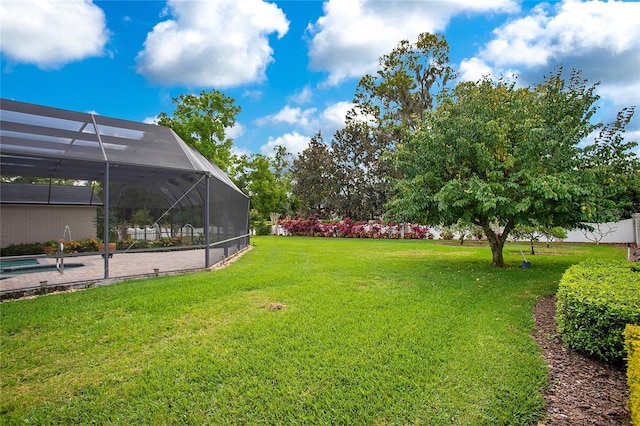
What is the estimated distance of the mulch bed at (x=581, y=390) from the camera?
7.45 ft

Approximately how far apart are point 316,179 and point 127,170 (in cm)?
1880

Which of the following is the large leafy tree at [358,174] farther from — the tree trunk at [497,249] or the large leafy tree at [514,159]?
the large leafy tree at [514,159]

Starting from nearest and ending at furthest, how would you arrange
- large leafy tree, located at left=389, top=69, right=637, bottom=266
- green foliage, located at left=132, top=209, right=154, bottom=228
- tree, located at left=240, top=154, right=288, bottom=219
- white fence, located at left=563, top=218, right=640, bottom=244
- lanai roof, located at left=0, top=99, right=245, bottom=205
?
lanai roof, located at left=0, top=99, right=245, bottom=205, large leafy tree, located at left=389, top=69, right=637, bottom=266, green foliage, located at left=132, top=209, right=154, bottom=228, white fence, located at left=563, top=218, right=640, bottom=244, tree, located at left=240, top=154, right=288, bottom=219

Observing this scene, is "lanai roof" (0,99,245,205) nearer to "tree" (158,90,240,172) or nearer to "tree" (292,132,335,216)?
"tree" (158,90,240,172)

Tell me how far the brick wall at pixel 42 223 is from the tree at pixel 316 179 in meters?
15.8

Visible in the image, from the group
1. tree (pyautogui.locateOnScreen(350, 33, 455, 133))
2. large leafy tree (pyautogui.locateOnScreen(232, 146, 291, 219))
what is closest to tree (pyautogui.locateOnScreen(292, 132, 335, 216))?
large leafy tree (pyautogui.locateOnScreen(232, 146, 291, 219))

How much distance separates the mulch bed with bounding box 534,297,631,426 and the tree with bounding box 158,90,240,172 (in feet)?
65.4

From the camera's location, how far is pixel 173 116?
2217 cm

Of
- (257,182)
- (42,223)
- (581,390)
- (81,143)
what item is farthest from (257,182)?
(581,390)

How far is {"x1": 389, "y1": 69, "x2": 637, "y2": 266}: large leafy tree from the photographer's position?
6805 mm

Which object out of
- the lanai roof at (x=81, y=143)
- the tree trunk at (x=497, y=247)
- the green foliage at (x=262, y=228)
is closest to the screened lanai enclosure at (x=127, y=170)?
the lanai roof at (x=81, y=143)

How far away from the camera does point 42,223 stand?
1243 centimetres

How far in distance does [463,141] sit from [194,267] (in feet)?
22.3

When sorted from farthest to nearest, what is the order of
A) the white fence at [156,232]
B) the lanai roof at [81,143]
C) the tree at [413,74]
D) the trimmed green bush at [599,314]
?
the tree at [413,74] → the white fence at [156,232] → the lanai roof at [81,143] → the trimmed green bush at [599,314]
